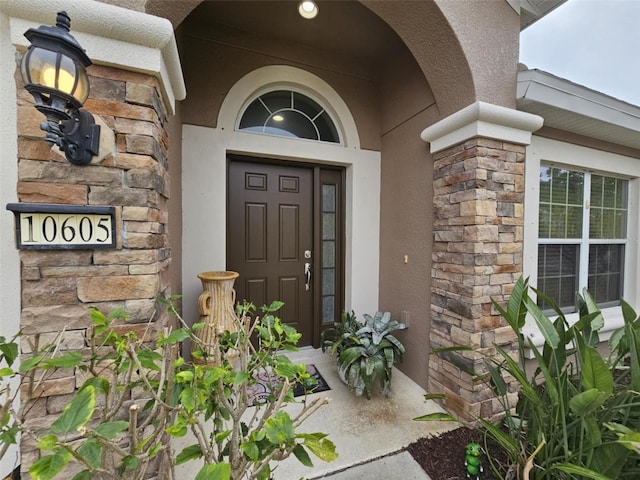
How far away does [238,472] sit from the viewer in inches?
34.9

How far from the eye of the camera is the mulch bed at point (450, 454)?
5.14 feet

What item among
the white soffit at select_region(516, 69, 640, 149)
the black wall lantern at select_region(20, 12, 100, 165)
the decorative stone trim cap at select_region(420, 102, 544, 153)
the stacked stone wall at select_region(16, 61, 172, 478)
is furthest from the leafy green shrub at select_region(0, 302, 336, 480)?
the white soffit at select_region(516, 69, 640, 149)

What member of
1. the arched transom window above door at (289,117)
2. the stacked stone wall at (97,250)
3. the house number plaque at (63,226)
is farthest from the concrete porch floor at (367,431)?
the arched transom window above door at (289,117)

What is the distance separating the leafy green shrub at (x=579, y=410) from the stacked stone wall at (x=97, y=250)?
5.64 feet

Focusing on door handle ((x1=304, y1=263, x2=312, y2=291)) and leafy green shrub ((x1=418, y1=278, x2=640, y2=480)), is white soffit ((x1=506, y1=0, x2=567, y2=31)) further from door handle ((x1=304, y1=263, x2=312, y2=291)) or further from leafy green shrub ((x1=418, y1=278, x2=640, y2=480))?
door handle ((x1=304, y1=263, x2=312, y2=291))

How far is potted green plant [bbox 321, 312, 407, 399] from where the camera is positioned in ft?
7.15

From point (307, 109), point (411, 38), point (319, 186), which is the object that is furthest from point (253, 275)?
point (411, 38)

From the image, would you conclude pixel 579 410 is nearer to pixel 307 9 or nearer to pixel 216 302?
pixel 216 302

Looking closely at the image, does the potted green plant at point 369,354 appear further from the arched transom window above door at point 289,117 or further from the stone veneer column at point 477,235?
the arched transom window above door at point 289,117

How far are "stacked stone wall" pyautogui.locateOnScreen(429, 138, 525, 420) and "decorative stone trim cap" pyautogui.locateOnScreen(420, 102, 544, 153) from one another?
6cm

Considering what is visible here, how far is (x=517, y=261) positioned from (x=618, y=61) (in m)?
5.13

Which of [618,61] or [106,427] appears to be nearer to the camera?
[106,427]

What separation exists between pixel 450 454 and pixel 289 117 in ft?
10.3

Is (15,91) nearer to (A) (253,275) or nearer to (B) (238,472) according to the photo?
(B) (238,472)
